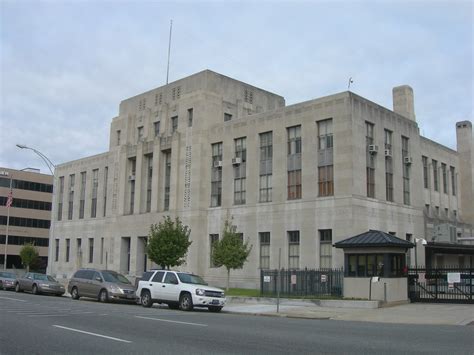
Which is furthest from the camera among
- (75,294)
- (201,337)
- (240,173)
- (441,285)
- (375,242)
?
(240,173)

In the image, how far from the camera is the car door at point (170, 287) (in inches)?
976

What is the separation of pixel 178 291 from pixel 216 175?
2173cm

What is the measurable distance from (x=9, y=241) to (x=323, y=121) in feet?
220

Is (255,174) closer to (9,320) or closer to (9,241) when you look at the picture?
(9,320)

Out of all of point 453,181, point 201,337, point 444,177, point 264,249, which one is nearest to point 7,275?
point 264,249

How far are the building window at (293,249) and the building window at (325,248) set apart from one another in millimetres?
1935

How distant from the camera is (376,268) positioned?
27.7 metres

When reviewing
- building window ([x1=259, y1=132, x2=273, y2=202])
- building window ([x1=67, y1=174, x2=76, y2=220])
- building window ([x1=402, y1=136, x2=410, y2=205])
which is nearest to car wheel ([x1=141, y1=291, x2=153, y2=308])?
building window ([x1=259, y1=132, x2=273, y2=202])

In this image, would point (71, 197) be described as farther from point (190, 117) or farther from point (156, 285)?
point (156, 285)

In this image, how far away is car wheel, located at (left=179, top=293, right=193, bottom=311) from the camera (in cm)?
2408

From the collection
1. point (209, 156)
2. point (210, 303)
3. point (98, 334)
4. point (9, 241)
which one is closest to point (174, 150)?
point (209, 156)

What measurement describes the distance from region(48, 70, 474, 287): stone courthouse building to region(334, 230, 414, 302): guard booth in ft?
23.7

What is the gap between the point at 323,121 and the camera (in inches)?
1528

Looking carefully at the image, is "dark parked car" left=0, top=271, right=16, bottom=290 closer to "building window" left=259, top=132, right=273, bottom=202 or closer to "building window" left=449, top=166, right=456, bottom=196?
"building window" left=259, top=132, right=273, bottom=202
